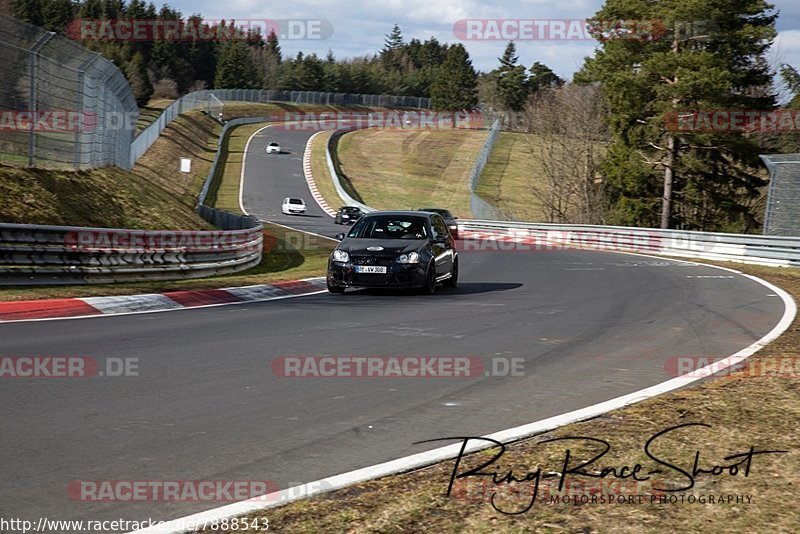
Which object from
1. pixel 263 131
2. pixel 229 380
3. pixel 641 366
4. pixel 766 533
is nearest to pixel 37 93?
pixel 229 380

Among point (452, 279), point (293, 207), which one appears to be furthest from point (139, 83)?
point (452, 279)

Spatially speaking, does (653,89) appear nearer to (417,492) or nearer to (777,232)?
(777,232)

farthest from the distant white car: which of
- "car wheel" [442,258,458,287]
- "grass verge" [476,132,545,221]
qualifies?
"car wheel" [442,258,458,287]

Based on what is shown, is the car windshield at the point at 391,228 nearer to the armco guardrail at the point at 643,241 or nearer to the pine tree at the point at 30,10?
the armco guardrail at the point at 643,241

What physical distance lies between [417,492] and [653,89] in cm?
4354

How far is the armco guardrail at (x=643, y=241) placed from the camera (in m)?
27.6

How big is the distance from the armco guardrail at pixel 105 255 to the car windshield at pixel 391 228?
3.91 meters

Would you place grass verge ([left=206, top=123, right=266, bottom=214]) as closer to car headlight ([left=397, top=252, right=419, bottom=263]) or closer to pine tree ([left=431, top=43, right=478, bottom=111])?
car headlight ([left=397, top=252, right=419, bottom=263])

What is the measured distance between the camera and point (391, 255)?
52.3 feet

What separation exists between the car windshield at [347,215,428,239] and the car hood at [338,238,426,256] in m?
0.29

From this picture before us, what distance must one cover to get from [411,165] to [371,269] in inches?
2965
